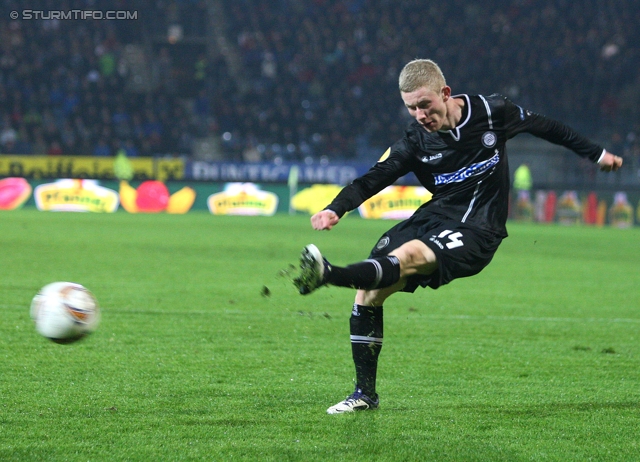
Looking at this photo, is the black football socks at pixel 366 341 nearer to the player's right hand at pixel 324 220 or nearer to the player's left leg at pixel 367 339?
the player's left leg at pixel 367 339

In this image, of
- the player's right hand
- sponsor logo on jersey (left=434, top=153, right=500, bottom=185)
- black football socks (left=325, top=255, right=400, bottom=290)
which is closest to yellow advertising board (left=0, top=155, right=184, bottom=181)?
sponsor logo on jersey (left=434, top=153, right=500, bottom=185)

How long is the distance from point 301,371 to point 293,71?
27159 millimetres

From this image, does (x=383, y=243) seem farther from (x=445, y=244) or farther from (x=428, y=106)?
(x=428, y=106)

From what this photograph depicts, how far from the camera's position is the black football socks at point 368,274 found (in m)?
3.78

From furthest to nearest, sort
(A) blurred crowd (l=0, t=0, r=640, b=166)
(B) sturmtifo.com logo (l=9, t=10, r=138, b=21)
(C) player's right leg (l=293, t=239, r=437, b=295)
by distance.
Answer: (B) sturmtifo.com logo (l=9, t=10, r=138, b=21) → (A) blurred crowd (l=0, t=0, r=640, b=166) → (C) player's right leg (l=293, t=239, r=437, b=295)

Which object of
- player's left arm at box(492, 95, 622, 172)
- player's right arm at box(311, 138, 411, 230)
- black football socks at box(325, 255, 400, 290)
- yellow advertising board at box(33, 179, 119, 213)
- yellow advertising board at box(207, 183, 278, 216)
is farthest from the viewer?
yellow advertising board at box(207, 183, 278, 216)

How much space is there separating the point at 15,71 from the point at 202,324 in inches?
1005

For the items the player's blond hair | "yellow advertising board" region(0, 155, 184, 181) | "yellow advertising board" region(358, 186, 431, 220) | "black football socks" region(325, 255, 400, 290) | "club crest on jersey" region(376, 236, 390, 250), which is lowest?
"black football socks" region(325, 255, 400, 290)

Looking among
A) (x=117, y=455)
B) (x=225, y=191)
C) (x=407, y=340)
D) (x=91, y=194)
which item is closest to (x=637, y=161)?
(x=225, y=191)

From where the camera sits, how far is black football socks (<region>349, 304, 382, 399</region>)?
4.46m

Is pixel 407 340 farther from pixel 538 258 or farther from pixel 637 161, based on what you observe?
pixel 637 161

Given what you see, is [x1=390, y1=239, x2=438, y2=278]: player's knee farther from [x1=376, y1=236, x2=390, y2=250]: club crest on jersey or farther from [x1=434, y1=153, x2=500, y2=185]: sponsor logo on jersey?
[x1=434, y1=153, x2=500, y2=185]: sponsor logo on jersey

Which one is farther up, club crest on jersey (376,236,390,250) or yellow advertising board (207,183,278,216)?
yellow advertising board (207,183,278,216)

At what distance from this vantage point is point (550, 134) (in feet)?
15.5
